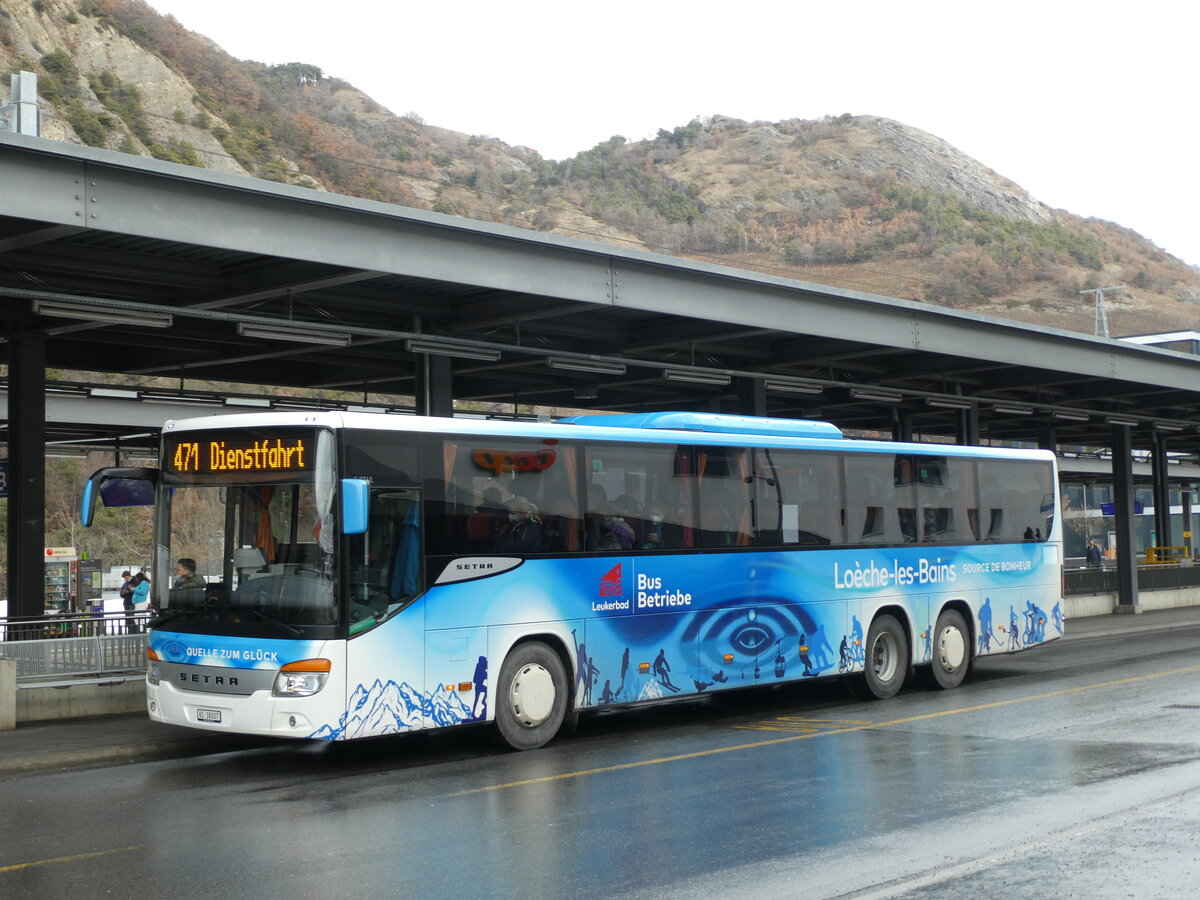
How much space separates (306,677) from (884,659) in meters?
8.62

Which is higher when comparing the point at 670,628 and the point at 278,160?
the point at 278,160

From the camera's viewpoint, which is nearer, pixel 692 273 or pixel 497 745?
pixel 497 745

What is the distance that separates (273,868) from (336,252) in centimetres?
827

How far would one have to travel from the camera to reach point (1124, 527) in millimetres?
34000

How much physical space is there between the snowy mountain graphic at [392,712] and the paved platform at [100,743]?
2.55 m

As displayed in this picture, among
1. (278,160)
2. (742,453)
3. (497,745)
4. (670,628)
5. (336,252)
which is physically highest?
(278,160)

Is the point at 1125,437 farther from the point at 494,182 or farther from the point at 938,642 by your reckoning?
the point at 494,182

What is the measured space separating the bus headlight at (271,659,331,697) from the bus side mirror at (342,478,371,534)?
1.19 m

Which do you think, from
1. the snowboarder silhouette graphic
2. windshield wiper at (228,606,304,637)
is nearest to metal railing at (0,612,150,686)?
windshield wiper at (228,606,304,637)

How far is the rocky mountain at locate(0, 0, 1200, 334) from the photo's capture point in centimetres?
7344

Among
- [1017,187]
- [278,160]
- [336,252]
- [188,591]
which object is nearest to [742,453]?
[336,252]

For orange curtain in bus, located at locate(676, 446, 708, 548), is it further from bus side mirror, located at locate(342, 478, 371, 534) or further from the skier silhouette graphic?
bus side mirror, located at locate(342, 478, 371, 534)

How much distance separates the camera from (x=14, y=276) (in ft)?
51.2

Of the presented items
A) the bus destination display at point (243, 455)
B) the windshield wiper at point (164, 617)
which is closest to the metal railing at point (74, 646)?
the windshield wiper at point (164, 617)
